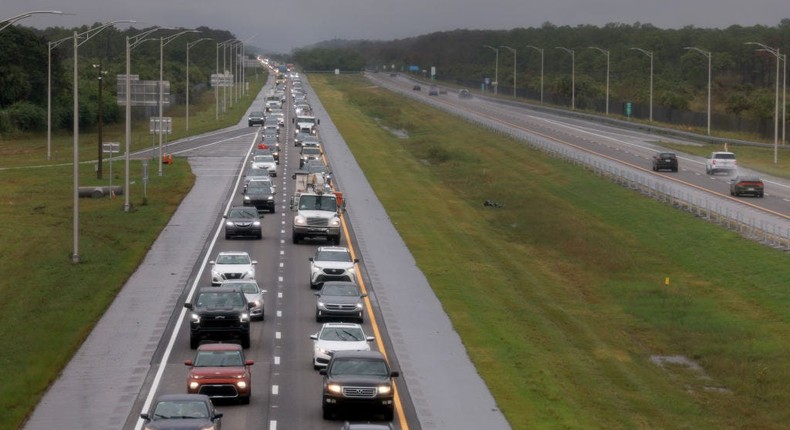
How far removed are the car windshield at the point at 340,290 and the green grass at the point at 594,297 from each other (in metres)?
3.51

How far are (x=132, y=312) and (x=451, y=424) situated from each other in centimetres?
1667

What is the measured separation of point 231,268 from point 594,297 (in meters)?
17.7

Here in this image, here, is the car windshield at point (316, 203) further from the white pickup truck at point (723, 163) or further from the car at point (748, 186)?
the white pickup truck at point (723, 163)

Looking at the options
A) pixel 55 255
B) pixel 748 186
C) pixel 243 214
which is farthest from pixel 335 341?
pixel 748 186

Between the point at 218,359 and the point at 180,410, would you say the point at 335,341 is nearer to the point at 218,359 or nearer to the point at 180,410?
the point at 218,359

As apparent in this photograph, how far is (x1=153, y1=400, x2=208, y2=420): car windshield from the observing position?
24.8 meters

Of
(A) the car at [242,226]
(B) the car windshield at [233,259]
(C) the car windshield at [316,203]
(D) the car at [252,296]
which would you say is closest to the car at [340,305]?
(D) the car at [252,296]

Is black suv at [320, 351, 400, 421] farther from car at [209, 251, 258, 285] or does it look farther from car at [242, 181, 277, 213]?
car at [242, 181, 277, 213]

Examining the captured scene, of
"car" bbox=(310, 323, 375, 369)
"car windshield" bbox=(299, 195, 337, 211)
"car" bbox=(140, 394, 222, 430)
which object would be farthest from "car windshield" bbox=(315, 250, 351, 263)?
"car" bbox=(140, 394, 222, 430)

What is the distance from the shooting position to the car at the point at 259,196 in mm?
67562

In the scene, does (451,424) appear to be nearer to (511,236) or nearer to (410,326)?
(410,326)

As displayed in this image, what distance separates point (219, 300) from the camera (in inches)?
1439

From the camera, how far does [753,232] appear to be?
65188mm

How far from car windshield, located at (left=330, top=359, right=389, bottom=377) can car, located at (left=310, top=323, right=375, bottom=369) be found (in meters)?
4.00
